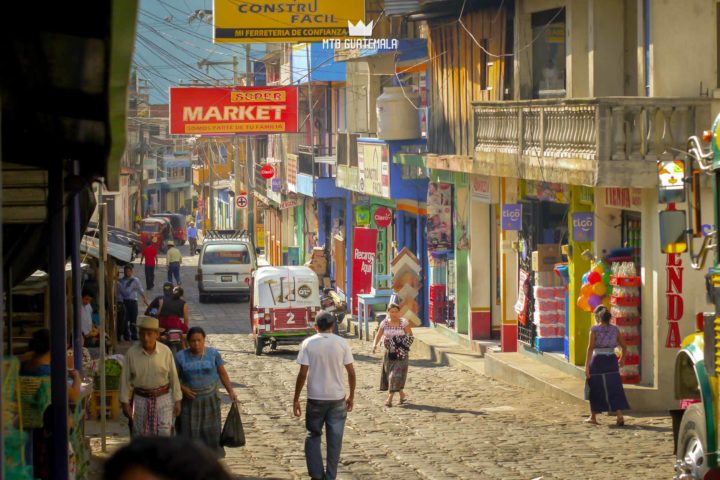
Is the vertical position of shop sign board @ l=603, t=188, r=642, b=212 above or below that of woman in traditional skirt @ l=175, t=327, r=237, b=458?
above

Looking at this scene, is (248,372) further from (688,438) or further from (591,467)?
(688,438)

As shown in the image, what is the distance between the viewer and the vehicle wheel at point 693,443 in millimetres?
10875

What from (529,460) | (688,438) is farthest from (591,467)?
(688,438)

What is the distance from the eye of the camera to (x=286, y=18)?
85.3 feet

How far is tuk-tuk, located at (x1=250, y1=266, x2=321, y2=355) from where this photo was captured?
26781 millimetres

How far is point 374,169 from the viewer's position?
3422 cm

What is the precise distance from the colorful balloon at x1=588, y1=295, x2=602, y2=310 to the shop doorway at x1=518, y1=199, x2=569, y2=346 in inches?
124

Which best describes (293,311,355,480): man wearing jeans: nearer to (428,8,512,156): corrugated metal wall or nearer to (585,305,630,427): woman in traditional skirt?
(585,305,630,427): woman in traditional skirt

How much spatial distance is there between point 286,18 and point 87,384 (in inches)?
599

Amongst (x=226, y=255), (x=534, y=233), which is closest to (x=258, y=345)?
(x=534, y=233)

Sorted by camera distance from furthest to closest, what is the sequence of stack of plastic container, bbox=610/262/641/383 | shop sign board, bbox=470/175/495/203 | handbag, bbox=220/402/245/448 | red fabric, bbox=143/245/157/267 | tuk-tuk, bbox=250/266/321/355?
red fabric, bbox=143/245/157/267 → tuk-tuk, bbox=250/266/321/355 → shop sign board, bbox=470/175/495/203 → stack of plastic container, bbox=610/262/641/383 → handbag, bbox=220/402/245/448

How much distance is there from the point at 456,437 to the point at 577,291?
5498 mm

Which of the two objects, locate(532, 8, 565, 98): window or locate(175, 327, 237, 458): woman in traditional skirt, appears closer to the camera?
locate(175, 327, 237, 458): woman in traditional skirt

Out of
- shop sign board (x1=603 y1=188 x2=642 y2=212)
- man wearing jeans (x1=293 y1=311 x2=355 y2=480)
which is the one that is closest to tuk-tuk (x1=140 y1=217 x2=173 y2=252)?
shop sign board (x1=603 y1=188 x2=642 y2=212)
